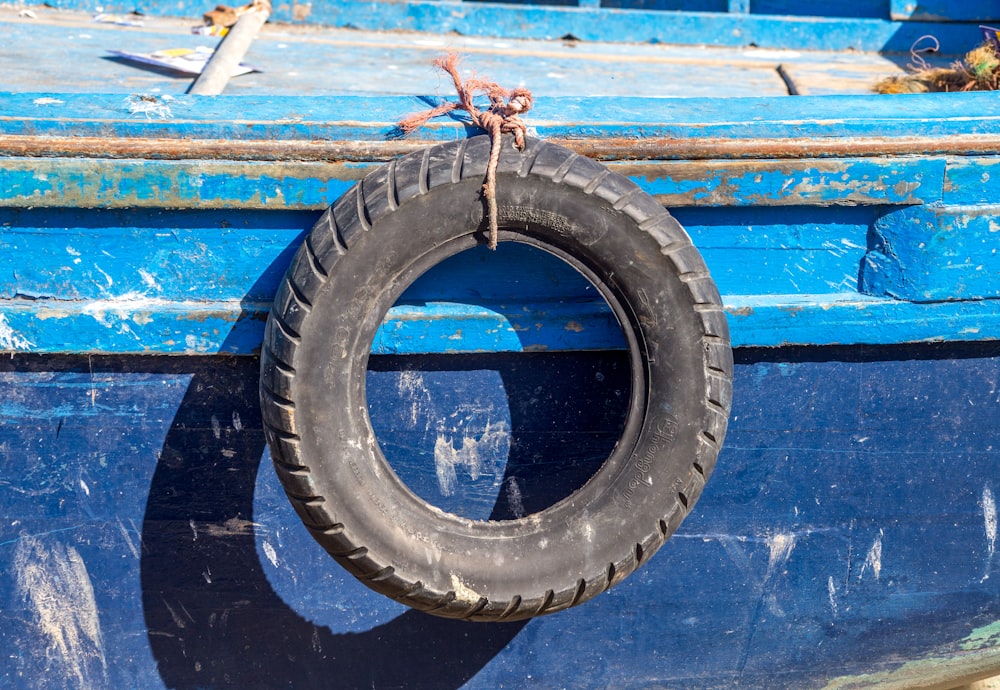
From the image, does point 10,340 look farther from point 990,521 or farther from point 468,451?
point 990,521

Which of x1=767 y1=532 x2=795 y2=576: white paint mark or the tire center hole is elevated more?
the tire center hole

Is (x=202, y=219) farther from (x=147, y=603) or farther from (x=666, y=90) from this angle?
(x=666, y=90)

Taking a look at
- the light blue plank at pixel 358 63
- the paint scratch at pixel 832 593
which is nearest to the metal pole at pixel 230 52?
the light blue plank at pixel 358 63

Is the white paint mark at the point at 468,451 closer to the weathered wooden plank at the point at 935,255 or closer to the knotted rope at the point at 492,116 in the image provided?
the knotted rope at the point at 492,116

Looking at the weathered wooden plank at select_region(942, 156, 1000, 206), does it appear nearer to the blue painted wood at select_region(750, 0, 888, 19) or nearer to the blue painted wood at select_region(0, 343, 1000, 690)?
the blue painted wood at select_region(0, 343, 1000, 690)

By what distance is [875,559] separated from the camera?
2066 millimetres

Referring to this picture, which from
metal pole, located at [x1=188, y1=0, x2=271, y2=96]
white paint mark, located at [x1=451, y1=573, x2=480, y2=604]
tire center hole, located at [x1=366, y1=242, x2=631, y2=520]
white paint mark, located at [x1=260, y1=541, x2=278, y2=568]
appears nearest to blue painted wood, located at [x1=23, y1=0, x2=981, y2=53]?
metal pole, located at [x1=188, y1=0, x2=271, y2=96]

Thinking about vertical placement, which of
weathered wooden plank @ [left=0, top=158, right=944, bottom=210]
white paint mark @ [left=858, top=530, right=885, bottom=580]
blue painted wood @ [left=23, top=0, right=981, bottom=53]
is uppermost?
blue painted wood @ [left=23, top=0, right=981, bottom=53]

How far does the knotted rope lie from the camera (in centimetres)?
156

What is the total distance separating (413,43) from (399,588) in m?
1.91

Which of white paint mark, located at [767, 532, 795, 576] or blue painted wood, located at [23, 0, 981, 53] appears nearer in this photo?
white paint mark, located at [767, 532, 795, 576]

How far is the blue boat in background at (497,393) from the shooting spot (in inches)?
65.5

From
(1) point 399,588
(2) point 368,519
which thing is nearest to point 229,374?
(2) point 368,519

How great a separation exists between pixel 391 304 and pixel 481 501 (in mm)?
511
